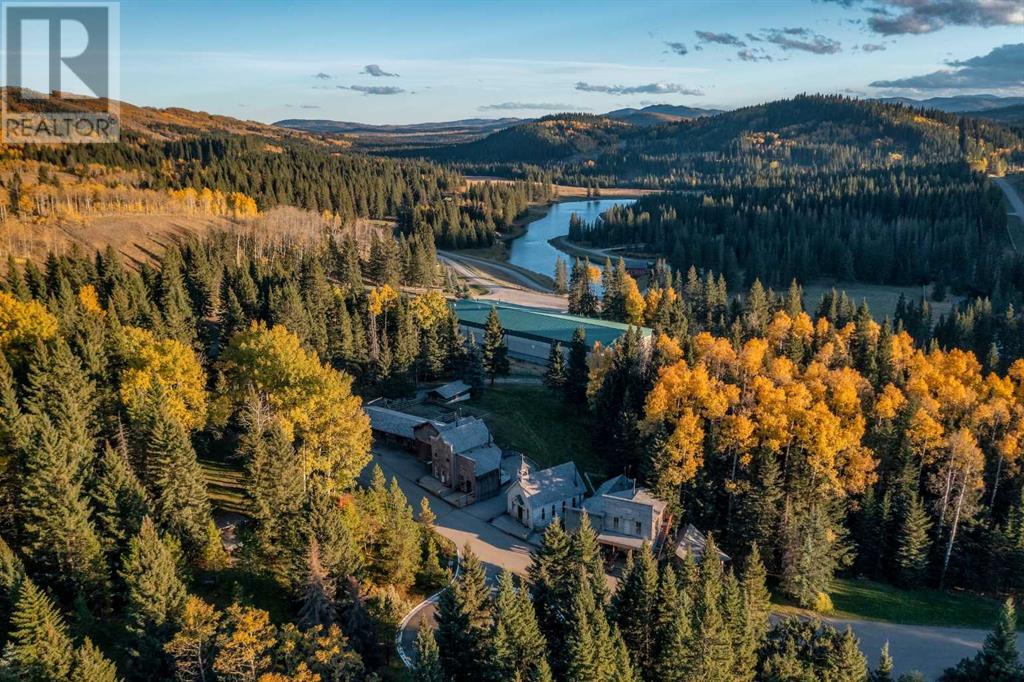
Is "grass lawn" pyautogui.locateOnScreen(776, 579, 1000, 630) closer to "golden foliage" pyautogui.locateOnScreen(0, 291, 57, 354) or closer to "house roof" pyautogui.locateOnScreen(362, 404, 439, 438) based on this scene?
"house roof" pyautogui.locateOnScreen(362, 404, 439, 438)


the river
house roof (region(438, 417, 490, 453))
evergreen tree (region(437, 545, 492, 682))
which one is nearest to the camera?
evergreen tree (region(437, 545, 492, 682))

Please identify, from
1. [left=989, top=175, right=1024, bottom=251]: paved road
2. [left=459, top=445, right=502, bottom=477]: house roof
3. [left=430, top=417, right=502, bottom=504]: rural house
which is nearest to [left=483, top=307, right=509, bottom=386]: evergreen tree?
[left=430, top=417, right=502, bottom=504]: rural house

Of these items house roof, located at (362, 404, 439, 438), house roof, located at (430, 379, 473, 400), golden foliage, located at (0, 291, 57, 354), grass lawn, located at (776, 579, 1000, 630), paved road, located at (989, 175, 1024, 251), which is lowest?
grass lawn, located at (776, 579, 1000, 630)

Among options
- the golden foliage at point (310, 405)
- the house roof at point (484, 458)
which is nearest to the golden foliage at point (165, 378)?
the golden foliage at point (310, 405)

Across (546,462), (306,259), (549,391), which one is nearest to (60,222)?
(306,259)

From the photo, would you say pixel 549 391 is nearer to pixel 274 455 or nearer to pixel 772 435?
pixel 772 435

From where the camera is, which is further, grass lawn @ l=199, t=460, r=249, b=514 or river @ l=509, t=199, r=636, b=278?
river @ l=509, t=199, r=636, b=278
